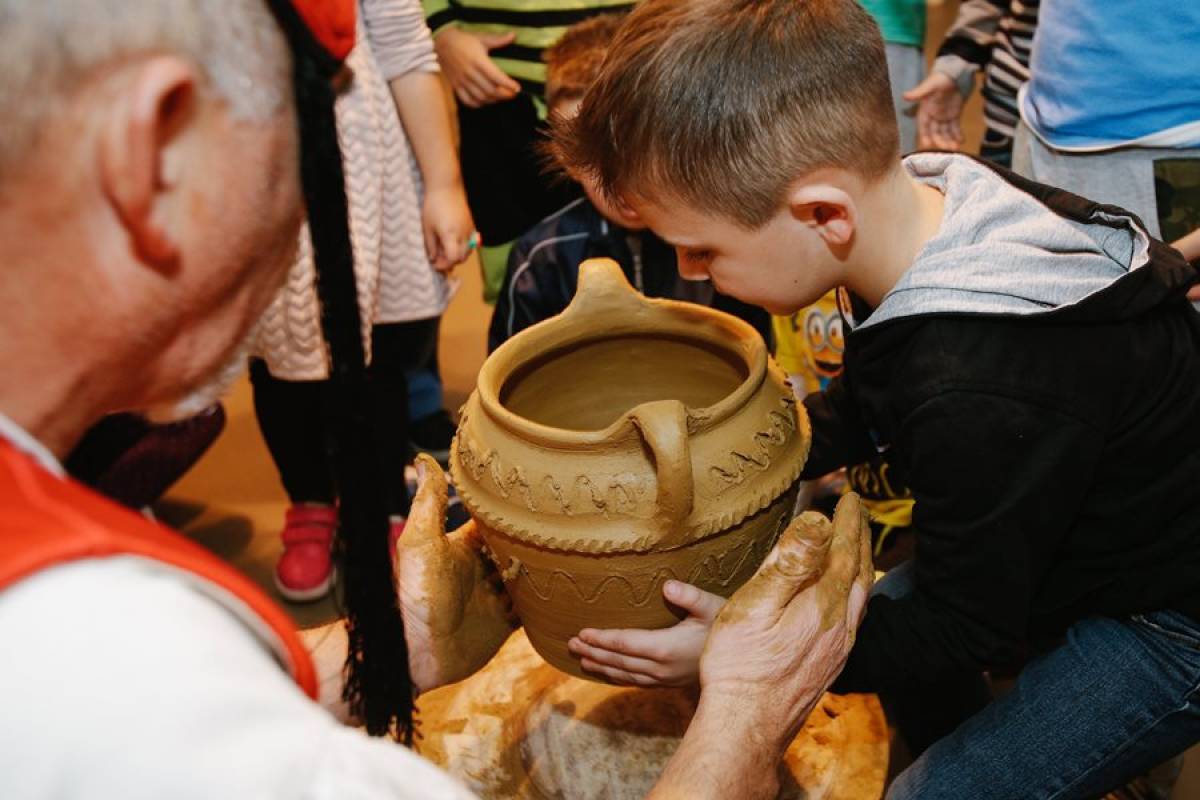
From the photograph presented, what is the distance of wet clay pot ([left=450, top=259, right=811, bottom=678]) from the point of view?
103cm

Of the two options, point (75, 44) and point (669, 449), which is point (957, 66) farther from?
point (75, 44)

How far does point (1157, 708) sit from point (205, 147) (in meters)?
1.11

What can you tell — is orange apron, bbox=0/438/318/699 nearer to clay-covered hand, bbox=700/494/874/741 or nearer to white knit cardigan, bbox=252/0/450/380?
clay-covered hand, bbox=700/494/874/741

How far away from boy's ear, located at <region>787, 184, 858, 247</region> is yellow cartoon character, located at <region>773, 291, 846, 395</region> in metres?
0.77

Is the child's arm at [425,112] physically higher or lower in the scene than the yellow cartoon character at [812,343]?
higher

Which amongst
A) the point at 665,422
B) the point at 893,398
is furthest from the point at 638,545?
Result: the point at 893,398

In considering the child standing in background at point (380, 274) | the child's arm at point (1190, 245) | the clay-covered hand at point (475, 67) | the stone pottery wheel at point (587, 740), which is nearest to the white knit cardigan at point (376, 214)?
the child standing in background at point (380, 274)

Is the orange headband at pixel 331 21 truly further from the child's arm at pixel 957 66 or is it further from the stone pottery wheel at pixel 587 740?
the child's arm at pixel 957 66

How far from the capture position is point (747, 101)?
109 cm

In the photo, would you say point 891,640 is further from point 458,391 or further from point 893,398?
point 458,391

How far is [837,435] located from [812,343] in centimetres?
60

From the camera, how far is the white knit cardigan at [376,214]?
6.00 feet

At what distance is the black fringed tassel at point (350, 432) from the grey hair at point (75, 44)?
0.06 meters

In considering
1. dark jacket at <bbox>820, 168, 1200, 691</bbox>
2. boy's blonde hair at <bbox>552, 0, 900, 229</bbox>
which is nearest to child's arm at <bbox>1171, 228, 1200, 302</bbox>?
dark jacket at <bbox>820, 168, 1200, 691</bbox>
